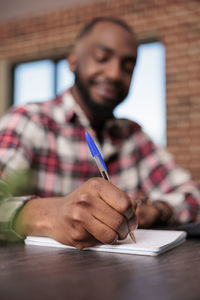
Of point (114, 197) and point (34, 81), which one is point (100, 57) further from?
point (34, 81)


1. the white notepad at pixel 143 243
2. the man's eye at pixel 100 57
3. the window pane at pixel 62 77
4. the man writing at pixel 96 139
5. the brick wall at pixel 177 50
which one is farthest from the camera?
the window pane at pixel 62 77

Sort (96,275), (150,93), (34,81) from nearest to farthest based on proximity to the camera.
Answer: (96,275) < (150,93) < (34,81)

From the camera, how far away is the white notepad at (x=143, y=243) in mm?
551

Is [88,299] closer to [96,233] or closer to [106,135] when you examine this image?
[96,233]

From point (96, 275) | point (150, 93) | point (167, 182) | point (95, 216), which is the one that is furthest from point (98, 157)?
point (150, 93)

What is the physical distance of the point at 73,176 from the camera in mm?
1268

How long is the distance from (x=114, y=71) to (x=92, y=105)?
0.16 meters

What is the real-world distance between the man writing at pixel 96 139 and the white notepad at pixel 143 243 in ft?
0.58

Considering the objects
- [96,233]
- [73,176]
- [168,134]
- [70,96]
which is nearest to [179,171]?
[73,176]

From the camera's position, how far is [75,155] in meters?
1.28

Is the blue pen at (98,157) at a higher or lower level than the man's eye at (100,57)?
lower

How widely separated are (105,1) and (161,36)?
0.80 m

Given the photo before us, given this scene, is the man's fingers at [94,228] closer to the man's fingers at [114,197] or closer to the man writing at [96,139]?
the man's fingers at [114,197]

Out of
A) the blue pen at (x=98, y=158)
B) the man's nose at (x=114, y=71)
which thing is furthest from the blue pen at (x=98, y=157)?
the man's nose at (x=114, y=71)
